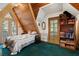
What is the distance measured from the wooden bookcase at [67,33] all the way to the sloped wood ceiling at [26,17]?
1.69ft

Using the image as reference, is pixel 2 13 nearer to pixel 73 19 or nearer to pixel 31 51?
pixel 31 51

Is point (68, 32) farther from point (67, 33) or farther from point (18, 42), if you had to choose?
point (18, 42)

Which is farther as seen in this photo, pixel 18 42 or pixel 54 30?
pixel 54 30

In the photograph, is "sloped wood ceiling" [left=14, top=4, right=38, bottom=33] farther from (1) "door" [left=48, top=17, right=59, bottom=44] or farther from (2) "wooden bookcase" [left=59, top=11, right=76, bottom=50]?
(2) "wooden bookcase" [left=59, top=11, right=76, bottom=50]

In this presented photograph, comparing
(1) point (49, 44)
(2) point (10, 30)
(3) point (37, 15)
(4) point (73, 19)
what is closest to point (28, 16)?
(3) point (37, 15)

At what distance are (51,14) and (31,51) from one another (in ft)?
2.61

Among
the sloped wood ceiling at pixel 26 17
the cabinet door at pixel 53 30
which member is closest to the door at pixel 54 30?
the cabinet door at pixel 53 30

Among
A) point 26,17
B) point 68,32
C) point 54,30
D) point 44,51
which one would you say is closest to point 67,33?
point 68,32

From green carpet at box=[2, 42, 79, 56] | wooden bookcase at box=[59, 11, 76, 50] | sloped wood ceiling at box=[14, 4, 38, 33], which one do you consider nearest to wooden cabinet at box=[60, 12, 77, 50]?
wooden bookcase at box=[59, 11, 76, 50]

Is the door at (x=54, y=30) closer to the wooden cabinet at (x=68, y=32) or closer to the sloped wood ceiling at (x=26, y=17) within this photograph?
the wooden cabinet at (x=68, y=32)

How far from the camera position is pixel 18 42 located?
8.91 feet

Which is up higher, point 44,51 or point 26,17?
point 26,17

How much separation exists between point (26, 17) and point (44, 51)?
734mm

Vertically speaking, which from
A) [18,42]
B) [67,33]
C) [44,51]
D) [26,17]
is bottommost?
[44,51]
